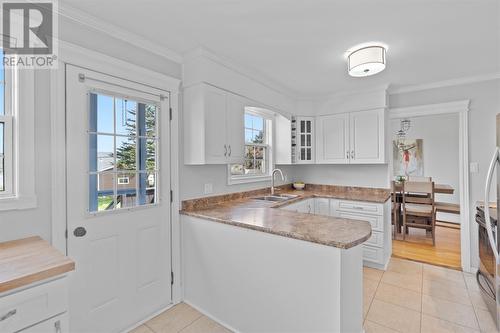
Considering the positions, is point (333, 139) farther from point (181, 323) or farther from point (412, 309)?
point (181, 323)

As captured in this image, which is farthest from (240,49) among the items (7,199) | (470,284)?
(470,284)

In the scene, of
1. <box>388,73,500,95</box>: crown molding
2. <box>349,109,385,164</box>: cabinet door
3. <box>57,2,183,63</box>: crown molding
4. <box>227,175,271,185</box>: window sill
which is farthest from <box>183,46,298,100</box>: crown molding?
<box>388,73,500,95</box>: crown molding

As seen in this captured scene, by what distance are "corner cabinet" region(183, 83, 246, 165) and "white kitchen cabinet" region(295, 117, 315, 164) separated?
154 centimetres

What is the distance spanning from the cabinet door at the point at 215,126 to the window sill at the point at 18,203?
125cm

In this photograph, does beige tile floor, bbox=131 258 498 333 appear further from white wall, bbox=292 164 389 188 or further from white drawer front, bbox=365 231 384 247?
white wall, bbox=292 164 389 188

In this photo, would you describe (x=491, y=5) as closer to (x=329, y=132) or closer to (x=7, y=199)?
(x=329, y=132)

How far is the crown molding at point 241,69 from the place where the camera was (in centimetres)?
226

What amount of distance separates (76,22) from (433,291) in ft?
12.9

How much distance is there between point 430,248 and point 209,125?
152 inches

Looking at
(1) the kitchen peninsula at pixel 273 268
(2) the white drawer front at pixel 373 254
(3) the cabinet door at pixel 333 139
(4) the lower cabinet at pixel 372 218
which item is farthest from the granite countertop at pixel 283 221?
(3) the cabinet door at pixel 333 139

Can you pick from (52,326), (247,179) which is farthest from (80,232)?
(247,179)

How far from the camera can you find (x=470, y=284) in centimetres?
270

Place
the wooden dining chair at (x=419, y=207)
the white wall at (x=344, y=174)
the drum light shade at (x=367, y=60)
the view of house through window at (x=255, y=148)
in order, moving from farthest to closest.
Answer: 1. the wooden dining chair at (x=419, y=207)
2. the white wall at (x=344, y=174)
3. the view of house through window at (x=255, y=148)
4. the drum light shade at (x=367, y=60)

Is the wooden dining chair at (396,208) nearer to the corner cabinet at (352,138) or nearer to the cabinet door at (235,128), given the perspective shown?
the corner cabinet at (352,138)
